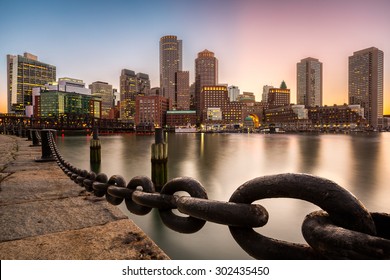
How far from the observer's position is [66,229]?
2.60m

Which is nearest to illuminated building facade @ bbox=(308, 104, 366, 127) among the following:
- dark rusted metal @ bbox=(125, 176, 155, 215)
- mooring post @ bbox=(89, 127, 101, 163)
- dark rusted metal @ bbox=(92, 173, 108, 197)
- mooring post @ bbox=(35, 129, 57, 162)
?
mooring post @ bbox=(89, 127, 101, 163)

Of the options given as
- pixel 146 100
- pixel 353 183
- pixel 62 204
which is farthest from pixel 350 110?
pixel 62 204

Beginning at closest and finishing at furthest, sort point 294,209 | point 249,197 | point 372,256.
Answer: point 372,256 → point 249,197 → point 294,209

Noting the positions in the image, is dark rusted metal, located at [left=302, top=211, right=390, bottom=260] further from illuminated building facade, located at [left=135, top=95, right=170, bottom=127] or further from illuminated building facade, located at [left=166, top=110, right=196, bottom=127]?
illuminated building facade, located at [left=166, top=110, right=196, bottom=127]

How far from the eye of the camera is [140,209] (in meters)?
1.90

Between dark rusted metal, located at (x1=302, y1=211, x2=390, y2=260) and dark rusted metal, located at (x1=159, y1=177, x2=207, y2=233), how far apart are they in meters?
0.58

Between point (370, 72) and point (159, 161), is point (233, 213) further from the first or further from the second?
point (370, 72)

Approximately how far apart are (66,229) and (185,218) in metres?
1.83

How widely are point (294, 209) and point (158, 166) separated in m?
4.90

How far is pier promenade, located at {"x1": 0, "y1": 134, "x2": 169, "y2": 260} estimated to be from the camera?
214cm

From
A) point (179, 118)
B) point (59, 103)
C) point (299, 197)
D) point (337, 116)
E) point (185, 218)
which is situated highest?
point (59, 103)

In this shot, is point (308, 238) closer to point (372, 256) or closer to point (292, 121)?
point (372, 256)

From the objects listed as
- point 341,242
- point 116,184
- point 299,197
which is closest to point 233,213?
point 299,197

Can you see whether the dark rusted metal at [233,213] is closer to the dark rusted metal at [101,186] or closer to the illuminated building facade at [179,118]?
the dark rusted metal at [101,186]
